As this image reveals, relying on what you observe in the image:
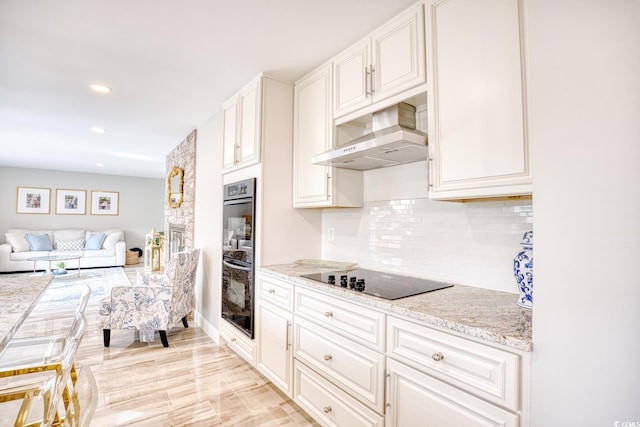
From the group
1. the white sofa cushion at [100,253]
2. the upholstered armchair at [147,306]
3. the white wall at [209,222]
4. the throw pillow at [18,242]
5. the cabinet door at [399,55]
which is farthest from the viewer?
the white sofa cushion at [100,253]

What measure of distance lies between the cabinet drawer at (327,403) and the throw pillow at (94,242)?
771cm

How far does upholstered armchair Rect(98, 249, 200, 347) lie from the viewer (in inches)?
119

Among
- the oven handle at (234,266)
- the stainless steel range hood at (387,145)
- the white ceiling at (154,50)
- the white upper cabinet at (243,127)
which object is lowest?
the oven handle at (234,266)

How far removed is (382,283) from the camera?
1.85m

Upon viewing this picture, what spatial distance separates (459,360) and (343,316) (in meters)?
0.66

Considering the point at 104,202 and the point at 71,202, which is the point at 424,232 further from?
the point at 71,202

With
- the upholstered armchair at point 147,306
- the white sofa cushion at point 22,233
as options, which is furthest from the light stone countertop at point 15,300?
the white sofa cushion at point 22,233

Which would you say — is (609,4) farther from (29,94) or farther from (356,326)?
(29,94)

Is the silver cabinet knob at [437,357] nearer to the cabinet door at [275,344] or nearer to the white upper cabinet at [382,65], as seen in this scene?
the cabinet door at [275,344]

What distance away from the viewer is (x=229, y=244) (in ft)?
9.74

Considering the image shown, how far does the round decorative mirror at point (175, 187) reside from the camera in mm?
4814

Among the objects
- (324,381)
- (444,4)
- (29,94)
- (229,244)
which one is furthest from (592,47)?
(29,94)

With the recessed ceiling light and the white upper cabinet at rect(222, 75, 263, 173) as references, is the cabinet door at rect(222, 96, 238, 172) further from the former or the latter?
the recessed ceiling light

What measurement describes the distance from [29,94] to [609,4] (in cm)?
421
